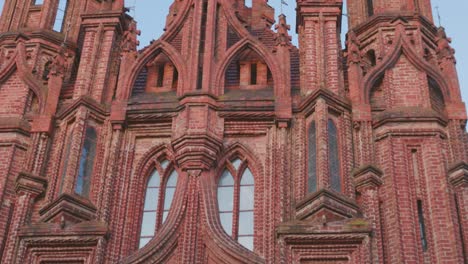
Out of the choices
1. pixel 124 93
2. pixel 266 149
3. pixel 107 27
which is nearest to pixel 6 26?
pixel 107 27

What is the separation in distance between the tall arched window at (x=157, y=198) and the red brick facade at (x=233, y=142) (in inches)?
0.9

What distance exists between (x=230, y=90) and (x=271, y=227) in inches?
138

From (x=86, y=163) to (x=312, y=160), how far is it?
161 inches

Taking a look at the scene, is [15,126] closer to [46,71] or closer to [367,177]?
[46,71]

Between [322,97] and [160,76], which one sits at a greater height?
[160,76]

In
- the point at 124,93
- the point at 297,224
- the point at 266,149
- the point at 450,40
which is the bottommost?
the point at 297,224

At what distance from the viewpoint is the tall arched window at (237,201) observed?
1622 centimetres

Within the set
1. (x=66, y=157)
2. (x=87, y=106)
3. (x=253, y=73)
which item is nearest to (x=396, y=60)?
(x=253, y=73)

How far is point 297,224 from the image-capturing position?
1513cm

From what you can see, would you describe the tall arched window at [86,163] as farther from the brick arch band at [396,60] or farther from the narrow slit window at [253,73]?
the brick arch band at [396,60]

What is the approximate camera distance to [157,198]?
55.5ft

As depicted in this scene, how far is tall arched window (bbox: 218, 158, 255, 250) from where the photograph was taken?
53.2 ft

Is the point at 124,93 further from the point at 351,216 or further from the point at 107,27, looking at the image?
the point at 351,216

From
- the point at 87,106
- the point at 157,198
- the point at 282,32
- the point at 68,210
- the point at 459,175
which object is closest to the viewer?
the point at 68,210
